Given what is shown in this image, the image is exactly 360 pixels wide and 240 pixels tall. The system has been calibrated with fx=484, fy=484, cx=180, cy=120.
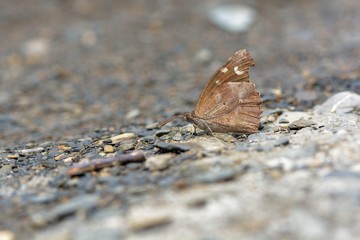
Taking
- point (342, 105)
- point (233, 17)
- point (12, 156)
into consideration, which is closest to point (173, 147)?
point (12, 156)

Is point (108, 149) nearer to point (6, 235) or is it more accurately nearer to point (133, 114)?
point (6, 235)

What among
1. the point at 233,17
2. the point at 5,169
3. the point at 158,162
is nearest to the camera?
the point at 158,162

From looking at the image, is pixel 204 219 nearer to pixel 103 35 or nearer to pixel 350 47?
pixel 350 47

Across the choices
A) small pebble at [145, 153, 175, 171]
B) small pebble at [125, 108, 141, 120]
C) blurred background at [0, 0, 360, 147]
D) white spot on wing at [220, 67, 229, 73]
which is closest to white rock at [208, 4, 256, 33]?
blurred background at [0, 0, 360, 147]

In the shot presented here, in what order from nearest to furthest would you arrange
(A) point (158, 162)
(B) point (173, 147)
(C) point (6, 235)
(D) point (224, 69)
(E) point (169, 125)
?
1. (C) point (6, 235)
2. (A) point (158, 162)
3. (B) point (173, 147)
4. (D) point (224, 69)
5. (E) point (169, 125)

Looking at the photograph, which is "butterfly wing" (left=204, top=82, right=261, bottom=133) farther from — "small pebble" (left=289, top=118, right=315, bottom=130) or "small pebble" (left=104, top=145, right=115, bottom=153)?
"small pebble" (left=104, top=145, right=115, bottom=153)

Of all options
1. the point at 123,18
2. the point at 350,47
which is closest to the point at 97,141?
the point at 350,47
